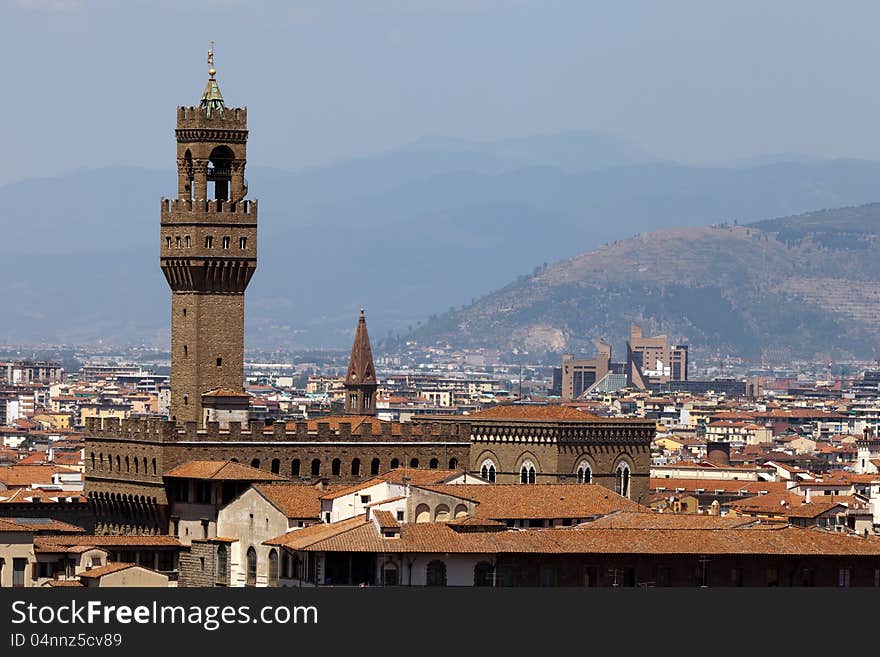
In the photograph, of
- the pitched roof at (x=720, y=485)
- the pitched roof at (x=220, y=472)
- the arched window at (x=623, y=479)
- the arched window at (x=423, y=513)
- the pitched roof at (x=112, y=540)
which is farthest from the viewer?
the pitched roof at (x=720, y=485)

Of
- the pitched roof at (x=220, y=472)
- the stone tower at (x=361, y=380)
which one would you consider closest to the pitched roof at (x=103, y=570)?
the pitched roof at (x=220, y=472)

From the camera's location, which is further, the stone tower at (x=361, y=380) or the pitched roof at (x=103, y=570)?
the stone tower at (x=361, y=380)

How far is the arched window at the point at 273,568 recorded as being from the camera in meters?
80.1

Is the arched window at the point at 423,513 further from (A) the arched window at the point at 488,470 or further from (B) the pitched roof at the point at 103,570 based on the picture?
(A) the arched window at the point at 488,470

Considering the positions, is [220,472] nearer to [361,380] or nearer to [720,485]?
[720,485]

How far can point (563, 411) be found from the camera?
101562 millimetres

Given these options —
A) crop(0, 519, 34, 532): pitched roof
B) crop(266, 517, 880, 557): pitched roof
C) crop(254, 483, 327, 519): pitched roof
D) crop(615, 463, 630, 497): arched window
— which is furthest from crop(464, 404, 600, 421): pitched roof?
crop(266, 517, 880, 557): pitched roof

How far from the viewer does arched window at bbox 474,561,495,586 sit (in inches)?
2904

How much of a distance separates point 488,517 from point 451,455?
1780cm

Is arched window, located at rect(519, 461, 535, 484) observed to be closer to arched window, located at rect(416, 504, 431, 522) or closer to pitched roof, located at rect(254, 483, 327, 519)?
pitched roof, located at rect(254, 483, 327, 519)

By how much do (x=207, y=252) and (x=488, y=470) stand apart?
37.3 feet

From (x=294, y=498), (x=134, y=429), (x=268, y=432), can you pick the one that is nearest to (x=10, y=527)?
(x=294, y=498)

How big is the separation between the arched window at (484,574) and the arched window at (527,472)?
24747 millimetres

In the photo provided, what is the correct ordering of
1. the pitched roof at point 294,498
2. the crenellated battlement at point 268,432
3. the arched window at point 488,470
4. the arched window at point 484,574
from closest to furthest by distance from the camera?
the arched window at point 484,574 < the pitched roof at point 294,498 < the crenellated battlement at point 268,432 < the arched window at point 488,470
